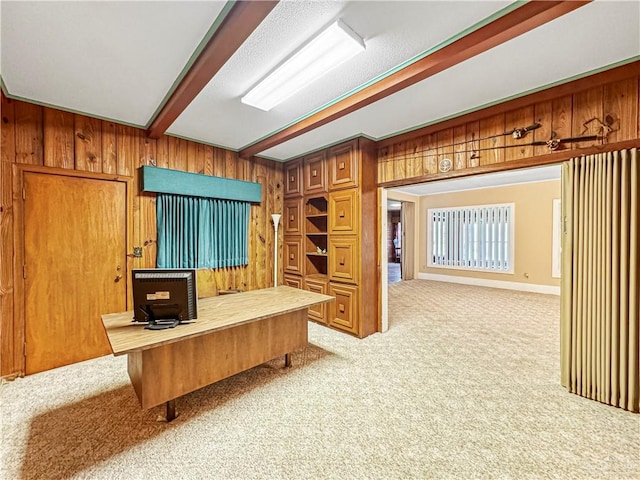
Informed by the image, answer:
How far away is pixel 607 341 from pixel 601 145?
1481 mm

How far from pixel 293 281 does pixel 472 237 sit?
201 inches

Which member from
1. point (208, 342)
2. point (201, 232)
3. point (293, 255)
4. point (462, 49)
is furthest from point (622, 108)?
point (201, 232)

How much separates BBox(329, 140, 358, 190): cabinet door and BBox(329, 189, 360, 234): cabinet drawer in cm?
11

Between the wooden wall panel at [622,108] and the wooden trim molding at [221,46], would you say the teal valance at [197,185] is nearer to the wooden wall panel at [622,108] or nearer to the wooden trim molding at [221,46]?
the wooden trim molding at [221,46]

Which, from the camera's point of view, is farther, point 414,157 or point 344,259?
point 344,259

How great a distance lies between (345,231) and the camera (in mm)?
3582

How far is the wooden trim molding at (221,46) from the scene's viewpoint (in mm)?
1421

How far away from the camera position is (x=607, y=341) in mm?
2068

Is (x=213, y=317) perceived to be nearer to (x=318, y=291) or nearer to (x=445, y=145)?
(x=318, y=291)

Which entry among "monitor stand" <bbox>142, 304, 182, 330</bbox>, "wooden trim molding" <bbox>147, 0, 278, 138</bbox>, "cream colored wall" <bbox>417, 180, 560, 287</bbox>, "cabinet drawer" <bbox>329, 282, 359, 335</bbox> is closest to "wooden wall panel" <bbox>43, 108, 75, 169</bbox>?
"wooden trim molding" <bbox>147, 0, 278, 138</bbox>

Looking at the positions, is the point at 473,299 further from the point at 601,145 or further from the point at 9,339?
the point at 9,339

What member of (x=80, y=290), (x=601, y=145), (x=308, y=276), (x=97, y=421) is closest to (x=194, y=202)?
(x=80, y=290)

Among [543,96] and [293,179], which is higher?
[543,96]

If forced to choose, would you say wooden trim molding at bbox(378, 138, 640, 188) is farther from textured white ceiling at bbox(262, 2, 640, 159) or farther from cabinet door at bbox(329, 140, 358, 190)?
cabinet door at bbox(329, 140, 358, 190)
